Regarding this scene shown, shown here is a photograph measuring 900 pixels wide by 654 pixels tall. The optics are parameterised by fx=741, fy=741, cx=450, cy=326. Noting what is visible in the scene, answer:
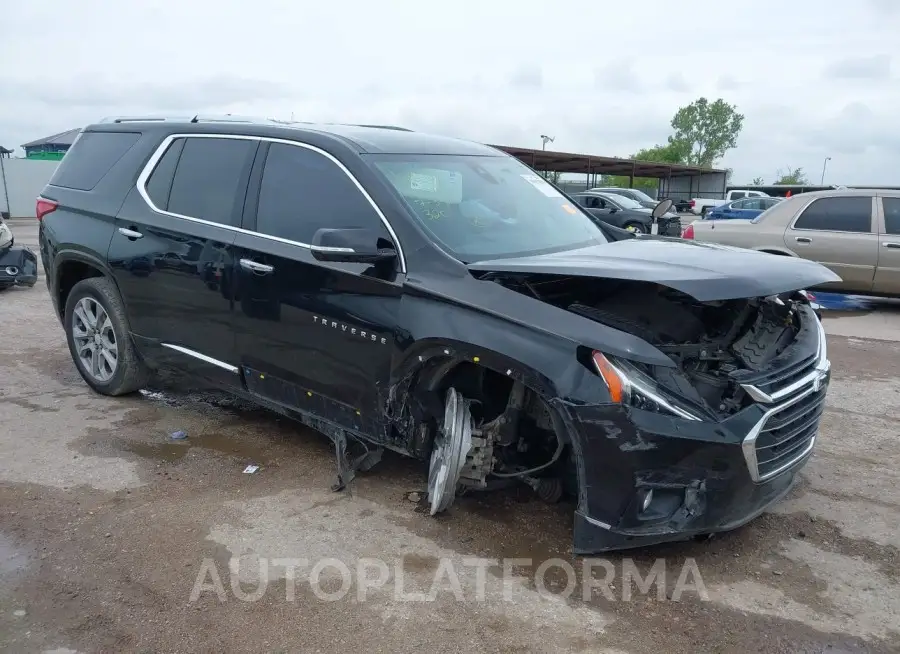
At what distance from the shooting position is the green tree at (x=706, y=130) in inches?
3851

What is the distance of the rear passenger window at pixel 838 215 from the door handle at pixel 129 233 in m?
8.02

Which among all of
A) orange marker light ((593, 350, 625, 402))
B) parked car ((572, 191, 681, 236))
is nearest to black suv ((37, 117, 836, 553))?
orange marker light ((593, 350, 625, 402))

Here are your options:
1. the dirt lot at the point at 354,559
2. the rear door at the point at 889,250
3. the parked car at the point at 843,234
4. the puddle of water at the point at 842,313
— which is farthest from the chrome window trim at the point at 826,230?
the dirt lot at the point at 354,559

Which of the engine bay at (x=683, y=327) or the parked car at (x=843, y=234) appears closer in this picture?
the engine bay at (x=683, y=327)

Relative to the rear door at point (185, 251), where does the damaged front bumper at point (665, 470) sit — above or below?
below

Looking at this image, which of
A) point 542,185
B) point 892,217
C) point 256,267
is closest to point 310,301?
point 256,267

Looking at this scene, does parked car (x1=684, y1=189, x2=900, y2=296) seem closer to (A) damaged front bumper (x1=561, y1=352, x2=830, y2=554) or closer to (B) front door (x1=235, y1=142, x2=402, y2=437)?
(A) damaged front bumper (x1=561, y1=352, x2=830, y2=554)

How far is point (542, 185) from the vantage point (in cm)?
466

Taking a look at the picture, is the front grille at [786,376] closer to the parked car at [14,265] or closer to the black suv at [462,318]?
the black suv at [462,318]

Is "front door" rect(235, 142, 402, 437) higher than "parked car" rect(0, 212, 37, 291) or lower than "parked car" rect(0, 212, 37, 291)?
higher

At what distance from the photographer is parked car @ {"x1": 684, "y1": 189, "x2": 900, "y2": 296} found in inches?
358

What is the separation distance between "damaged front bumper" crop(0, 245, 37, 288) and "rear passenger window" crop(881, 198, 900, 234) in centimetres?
1117

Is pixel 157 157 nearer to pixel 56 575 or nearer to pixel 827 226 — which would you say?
pixel 56 575

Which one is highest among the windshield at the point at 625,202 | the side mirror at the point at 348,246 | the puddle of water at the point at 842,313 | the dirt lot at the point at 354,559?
the side mirror at the point at 348,246
